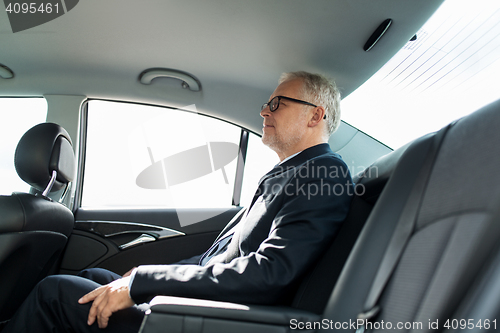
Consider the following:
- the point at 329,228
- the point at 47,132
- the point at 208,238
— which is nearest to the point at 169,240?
the point at 208,238

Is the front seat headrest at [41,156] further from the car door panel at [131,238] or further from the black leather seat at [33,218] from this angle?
the car door panel at [131,238]

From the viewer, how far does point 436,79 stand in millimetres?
1584

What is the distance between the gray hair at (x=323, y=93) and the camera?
5.56 feet

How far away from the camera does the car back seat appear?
638mm

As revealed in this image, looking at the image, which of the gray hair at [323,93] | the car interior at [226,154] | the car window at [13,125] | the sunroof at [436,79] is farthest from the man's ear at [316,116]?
the car window at [13,125]

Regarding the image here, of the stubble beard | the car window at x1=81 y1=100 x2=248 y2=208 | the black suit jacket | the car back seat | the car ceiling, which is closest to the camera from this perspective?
the car back seat

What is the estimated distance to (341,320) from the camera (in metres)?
0.75

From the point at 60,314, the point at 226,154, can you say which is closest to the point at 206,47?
the point at 226,154

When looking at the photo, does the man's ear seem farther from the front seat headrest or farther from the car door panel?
the front seat headrest

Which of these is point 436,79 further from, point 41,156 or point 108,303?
point 41,156

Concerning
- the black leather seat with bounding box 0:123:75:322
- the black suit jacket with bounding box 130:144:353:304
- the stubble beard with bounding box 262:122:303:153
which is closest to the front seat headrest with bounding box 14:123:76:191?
the black leather seat with bounding box 0:123:75:322

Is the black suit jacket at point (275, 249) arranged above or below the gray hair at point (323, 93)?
below

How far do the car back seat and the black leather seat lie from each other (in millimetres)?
859

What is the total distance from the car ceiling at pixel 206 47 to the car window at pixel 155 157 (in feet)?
0.45
